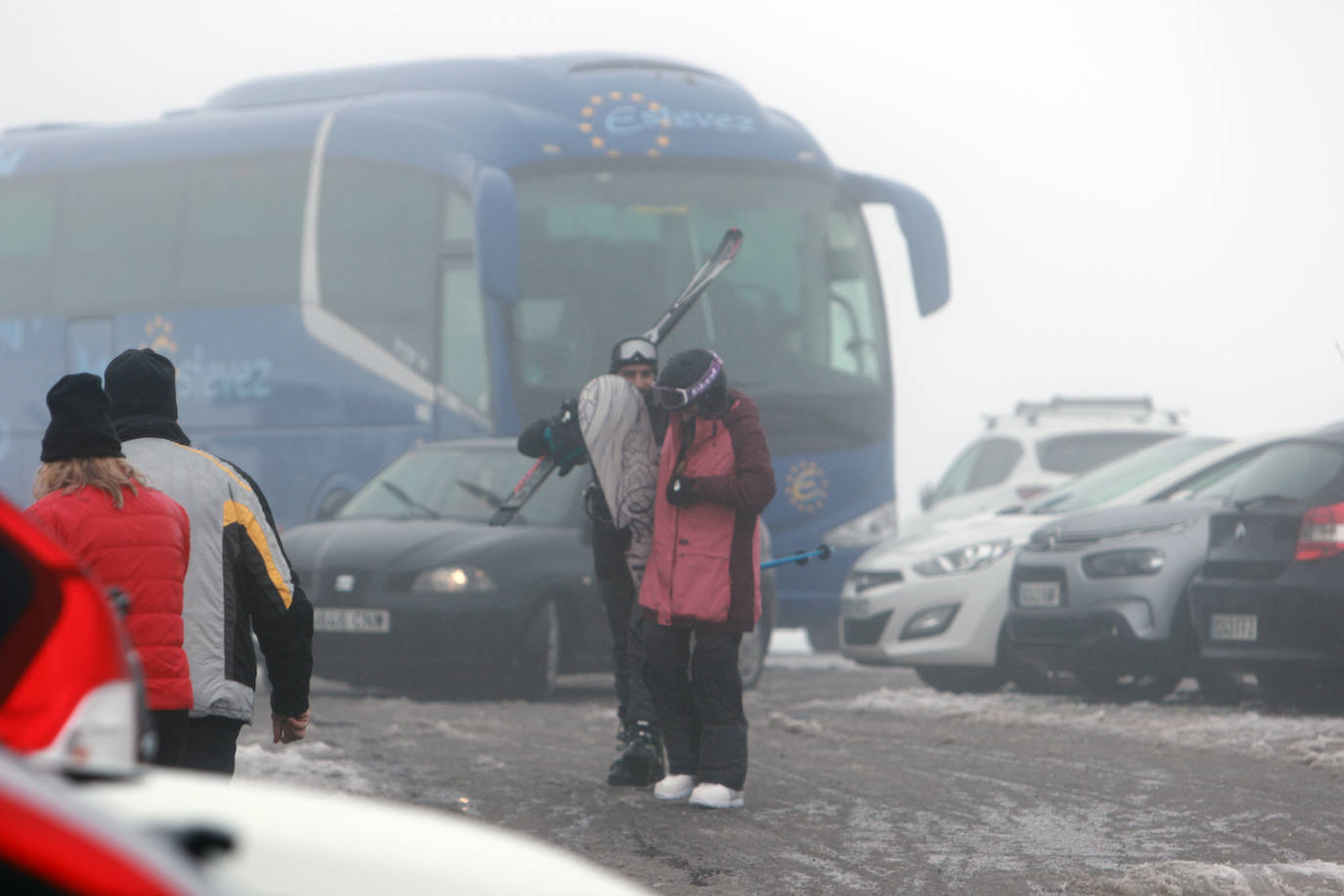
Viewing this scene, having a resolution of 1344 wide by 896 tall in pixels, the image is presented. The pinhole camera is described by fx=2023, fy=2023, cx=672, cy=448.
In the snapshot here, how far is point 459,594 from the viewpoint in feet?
38.4

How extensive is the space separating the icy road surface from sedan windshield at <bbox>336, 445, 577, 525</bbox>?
118cm

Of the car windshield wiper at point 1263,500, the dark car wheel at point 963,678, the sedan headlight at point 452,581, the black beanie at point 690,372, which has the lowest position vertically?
the dark car wheel at point 963,678

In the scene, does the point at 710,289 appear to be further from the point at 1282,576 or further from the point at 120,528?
the point at 120,528

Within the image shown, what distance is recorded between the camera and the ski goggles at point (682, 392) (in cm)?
719

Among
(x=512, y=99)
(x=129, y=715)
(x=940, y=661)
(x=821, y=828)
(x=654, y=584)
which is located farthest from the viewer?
(x=512, y=99)

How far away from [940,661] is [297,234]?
7.38 meters

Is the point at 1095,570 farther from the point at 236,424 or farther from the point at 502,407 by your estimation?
the point at 236,424

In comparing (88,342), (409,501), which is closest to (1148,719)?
(409,501)

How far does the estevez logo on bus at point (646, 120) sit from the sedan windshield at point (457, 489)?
13.6 feet

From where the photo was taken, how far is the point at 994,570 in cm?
1235

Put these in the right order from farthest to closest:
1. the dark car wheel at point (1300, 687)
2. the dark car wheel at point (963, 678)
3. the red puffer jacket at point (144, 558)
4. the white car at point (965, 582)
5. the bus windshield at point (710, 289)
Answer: the bus windshield at point (710, 289)
the dark car wheel at point (963, 678)
the white car at point (965, 582)
the dark car wheel at point (1300, 687)
the red puffer jacket at point (144, 558)

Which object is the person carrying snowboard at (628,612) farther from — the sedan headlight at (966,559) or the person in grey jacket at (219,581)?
the sedan headlight at (966,559)

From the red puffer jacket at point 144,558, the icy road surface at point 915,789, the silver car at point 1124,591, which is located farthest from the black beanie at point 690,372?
the silver car at point 1124,591

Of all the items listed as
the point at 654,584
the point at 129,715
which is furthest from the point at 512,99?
the point at 129,715
